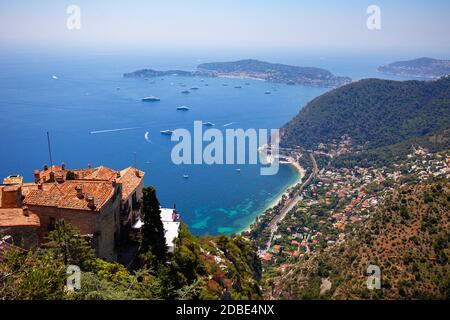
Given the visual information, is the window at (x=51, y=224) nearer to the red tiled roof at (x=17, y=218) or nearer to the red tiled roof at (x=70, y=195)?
the red tiled roof at (x=17, y=218)

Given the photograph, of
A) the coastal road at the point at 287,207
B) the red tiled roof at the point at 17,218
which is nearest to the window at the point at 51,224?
the red tiled roof at the point at 17,218

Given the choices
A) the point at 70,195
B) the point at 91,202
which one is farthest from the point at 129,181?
the point at 91,202

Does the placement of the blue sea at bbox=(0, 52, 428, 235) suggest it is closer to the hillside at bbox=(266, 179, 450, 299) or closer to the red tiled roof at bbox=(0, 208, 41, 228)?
the hillside at bbox=(266, 179, 450, 299)

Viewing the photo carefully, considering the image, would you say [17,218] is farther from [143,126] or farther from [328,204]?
[143,126]

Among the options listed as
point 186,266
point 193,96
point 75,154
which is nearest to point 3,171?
point 75,154

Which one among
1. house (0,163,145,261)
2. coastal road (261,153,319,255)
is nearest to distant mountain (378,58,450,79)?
coastal road (261,153,319,255)
